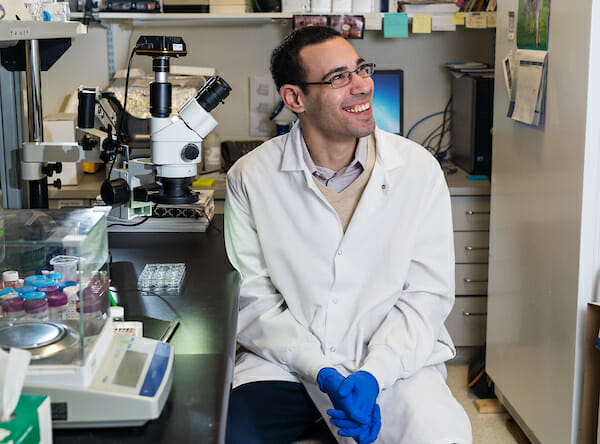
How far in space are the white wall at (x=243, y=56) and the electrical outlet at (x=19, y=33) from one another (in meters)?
1.96

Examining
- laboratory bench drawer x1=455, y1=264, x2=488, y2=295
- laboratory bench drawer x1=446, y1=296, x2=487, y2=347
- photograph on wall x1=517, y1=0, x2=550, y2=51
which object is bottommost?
laboratory bench drawer x1=446, y1=296, x2=487, y2=347

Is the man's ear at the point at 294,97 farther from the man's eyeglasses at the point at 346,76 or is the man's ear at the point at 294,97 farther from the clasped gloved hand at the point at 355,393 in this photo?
the clasped gloved hand at the point at 355,393

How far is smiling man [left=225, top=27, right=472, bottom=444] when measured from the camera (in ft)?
5.40

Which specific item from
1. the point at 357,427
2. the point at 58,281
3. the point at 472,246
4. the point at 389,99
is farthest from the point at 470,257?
the point at 58,281

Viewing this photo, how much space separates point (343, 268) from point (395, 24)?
4.90ft

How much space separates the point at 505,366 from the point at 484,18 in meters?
1.37

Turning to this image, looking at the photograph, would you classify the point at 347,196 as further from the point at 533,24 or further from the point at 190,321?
the point at 533,24

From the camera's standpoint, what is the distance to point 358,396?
4.98 feet

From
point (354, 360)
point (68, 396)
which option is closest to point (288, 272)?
point (354, 360)

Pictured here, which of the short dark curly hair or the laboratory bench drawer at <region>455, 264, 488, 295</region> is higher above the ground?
the short dark curly hair

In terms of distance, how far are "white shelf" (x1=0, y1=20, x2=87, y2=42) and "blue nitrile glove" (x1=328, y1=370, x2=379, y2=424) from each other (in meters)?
0.93

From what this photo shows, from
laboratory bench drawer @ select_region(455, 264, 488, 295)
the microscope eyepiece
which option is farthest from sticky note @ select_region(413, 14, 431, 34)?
the microscope eyepiece

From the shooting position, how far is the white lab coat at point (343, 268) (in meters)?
1.74

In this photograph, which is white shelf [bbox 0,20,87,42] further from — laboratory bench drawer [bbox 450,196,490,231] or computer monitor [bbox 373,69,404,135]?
computer monitor [bbox 373,69,404,135]
